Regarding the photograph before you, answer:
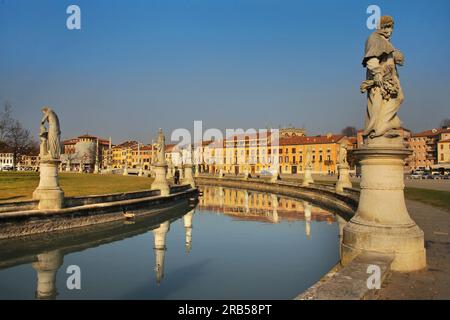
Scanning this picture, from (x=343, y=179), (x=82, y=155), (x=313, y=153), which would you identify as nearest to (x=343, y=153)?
(x=343, y=179)

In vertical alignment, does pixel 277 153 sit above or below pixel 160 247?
above

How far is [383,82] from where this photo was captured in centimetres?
643

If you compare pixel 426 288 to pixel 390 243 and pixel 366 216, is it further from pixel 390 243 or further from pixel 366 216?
pixel 366 216

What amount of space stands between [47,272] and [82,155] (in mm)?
115505

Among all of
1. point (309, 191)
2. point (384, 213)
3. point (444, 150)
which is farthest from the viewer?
point (444, 150)

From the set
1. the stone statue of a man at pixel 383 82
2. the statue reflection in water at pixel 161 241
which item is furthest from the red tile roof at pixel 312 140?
the stone statue of a man at pixel 383 82

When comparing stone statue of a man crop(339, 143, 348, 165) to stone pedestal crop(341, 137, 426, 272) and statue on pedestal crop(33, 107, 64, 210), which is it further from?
stone pedestal crop(341, 137, 426, 272)

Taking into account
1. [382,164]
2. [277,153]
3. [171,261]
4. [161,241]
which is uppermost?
[277,153]

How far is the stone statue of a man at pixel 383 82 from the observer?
6422 mm

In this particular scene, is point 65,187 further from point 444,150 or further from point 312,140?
point 444,150

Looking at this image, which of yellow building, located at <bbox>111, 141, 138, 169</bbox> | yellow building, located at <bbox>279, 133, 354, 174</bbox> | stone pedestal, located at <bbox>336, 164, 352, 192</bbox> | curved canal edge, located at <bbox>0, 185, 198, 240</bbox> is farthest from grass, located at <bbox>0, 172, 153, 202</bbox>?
yellow building, located at <bbox>111, 141, 138, 169</bbox>

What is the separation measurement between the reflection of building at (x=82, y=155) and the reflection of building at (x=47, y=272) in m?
75.3

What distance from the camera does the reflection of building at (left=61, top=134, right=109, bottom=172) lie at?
101 meters
